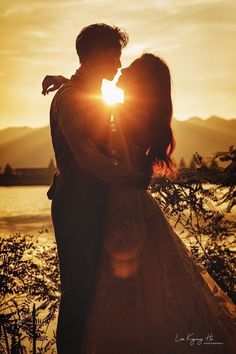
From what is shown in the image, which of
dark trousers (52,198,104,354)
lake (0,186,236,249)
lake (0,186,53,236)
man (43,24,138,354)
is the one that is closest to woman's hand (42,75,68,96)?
man (43,24,138,354)

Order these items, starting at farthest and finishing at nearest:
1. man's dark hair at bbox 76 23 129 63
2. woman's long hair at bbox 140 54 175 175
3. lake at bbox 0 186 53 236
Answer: lake at bbox 0 186 53 236
woman's long hair at bbox 140 54 175 175
man's dark hair at bbox 76 23 129 63

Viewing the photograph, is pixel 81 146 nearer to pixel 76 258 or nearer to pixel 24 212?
pixel 76 258

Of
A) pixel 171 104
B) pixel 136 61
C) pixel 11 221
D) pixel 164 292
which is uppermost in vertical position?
pixel 136 61

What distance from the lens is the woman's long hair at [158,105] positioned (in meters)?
3.32

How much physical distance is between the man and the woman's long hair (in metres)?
0.27

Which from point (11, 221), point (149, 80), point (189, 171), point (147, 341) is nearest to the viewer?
point (147, 341)

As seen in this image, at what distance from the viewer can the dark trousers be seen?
10.3 feet

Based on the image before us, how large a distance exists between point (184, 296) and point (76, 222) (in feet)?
2.67

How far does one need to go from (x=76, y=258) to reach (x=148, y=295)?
1.65 feet

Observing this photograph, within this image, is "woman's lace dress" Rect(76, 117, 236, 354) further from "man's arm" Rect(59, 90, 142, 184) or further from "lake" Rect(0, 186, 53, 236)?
"lake" Rect(0, 186, 53, 236)

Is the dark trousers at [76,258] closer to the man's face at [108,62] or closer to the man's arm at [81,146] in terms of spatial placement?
the man's arm at [81,146]

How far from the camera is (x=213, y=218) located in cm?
773

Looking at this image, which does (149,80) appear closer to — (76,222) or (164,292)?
(76,222)

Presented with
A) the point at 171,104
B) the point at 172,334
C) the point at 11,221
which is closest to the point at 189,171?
the point at 171,104
